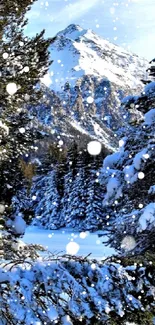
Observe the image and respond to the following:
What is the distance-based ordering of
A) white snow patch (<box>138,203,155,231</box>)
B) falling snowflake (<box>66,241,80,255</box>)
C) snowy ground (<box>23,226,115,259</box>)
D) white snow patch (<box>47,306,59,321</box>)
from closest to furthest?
white snow patch (<box>47,306,59,321</box>) → falling snowflake (<box>66,241,80,255</box>) → white snow patch (<box>138,203,155,231</box>) → snowy ground (<box>23,226,115,259</box>)

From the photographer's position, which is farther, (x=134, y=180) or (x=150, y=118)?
(x=134, y=180)

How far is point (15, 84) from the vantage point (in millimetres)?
8086

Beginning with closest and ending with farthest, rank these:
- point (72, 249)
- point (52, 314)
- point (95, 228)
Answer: point (52, 314)
point (95, 228)
point (72, 249)

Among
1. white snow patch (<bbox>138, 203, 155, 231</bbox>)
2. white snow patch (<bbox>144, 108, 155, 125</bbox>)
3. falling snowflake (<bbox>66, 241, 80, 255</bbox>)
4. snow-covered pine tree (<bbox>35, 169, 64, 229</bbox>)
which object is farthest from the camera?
snow-covered pine tree (<bbox>35, 169, 64, 229</bbox>)

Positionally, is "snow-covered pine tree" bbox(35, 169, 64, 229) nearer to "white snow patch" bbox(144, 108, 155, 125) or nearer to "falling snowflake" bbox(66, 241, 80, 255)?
"falling snowflake" bbox(66, 241, 80, 255)

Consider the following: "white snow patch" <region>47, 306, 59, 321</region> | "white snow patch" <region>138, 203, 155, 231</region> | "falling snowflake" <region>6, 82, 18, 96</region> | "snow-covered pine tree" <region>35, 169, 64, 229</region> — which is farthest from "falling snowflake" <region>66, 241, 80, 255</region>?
"snow-covered pine tree" <region>35, 169, 64, 229</region>

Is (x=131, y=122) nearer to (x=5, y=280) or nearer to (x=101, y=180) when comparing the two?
(x=101, y=180)

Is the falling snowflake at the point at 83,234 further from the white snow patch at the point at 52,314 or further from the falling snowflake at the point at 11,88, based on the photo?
the white snow patch at the point at 52,314

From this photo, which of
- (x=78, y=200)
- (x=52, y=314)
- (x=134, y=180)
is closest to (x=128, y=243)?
(x=134, y=180)

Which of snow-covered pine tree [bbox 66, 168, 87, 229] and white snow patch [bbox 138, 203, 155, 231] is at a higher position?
snow-covered pine tree [bbox 66, 168, 87, 229]

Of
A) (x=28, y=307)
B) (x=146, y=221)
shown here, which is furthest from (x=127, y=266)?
(x=146, y=221)

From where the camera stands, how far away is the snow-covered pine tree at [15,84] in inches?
318

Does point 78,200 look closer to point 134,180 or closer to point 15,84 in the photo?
point 134,180

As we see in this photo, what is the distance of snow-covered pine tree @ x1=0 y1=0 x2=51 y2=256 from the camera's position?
8078 millimetres
